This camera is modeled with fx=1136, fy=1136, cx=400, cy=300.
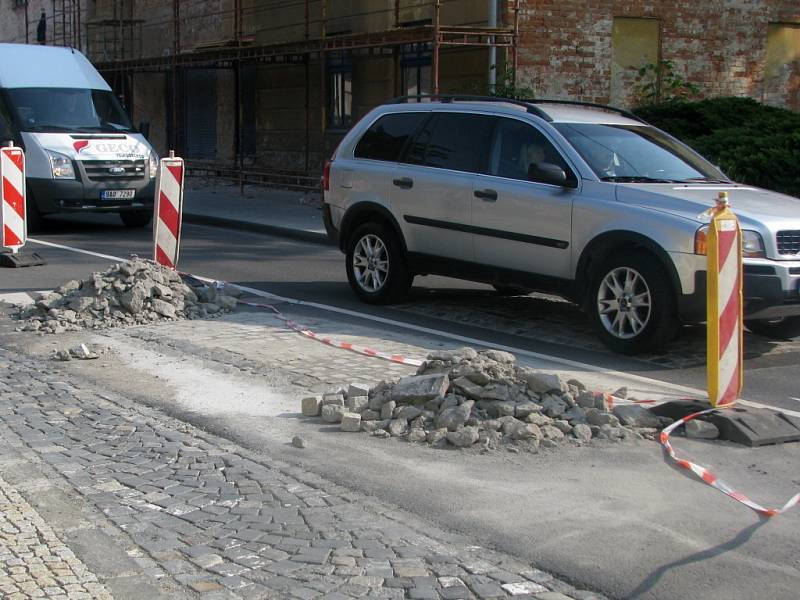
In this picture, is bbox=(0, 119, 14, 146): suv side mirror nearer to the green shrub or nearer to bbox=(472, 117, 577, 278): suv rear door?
bbox=(472, 117, 577, 278): suv rear door

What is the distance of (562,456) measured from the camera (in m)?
6.15

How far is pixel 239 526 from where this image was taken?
16.8 feet

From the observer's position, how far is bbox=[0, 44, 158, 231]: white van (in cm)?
1703

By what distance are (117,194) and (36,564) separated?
43.7ft

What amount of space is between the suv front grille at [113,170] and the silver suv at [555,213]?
669 cm

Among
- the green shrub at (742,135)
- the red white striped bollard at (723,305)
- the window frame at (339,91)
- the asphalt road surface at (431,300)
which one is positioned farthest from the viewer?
the window frame at (339,91)

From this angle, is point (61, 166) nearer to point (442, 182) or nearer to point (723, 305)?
point (442, 182)

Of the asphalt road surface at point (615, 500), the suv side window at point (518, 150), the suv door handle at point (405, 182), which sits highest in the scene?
the suv side window at point (518, 150)

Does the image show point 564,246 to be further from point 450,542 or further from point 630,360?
point 450,542

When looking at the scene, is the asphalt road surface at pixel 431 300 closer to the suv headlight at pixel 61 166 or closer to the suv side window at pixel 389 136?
the suv headlight at pixel 61 166

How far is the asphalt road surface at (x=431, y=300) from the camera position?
8555 mm

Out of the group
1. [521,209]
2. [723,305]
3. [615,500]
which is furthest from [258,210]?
[615,500]

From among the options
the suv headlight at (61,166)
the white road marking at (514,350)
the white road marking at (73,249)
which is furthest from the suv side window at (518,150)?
the suv headlight at (61,166)

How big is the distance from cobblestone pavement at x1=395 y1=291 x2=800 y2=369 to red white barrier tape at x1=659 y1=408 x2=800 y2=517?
7.14ft
